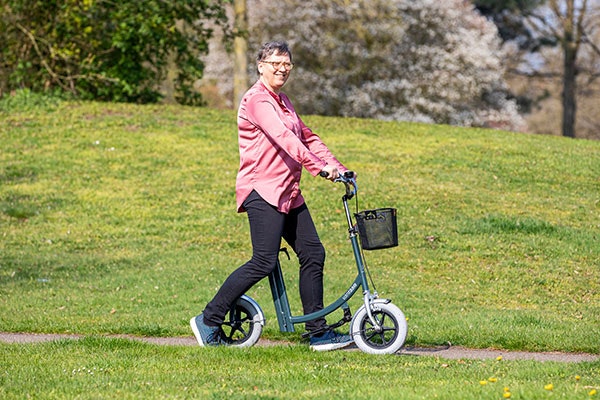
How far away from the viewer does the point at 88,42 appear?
866 inches

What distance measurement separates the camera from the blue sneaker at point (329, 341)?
6695mm

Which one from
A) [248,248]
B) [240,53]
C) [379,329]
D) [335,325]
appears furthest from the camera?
[240,53]

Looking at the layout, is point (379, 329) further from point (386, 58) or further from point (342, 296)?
point (386, 58)

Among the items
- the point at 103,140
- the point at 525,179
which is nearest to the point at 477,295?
the point at 525,179

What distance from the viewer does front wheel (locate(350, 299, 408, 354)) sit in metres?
6.41

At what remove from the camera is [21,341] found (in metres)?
7.70

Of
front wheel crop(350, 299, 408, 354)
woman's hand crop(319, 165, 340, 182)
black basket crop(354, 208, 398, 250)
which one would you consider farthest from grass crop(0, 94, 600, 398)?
woman's hand crop(319, 165, 340, 182)

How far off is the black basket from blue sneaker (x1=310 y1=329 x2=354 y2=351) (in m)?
0.80

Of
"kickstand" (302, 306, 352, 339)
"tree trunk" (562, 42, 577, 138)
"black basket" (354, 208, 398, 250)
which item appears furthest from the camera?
"tree trunk" (562, 42, 577, 138)

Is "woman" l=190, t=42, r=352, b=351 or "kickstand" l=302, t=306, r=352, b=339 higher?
"woman" l=190, t=42, r=352, b=351

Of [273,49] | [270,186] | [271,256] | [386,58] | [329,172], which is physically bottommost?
[271,256]

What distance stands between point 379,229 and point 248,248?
6730 millimetres

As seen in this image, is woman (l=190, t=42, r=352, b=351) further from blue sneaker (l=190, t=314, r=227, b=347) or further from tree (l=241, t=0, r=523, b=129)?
tree (l=241, t=0, r=523, b=129)

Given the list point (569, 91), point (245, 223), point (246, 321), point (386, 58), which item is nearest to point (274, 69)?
point (246, 321)
